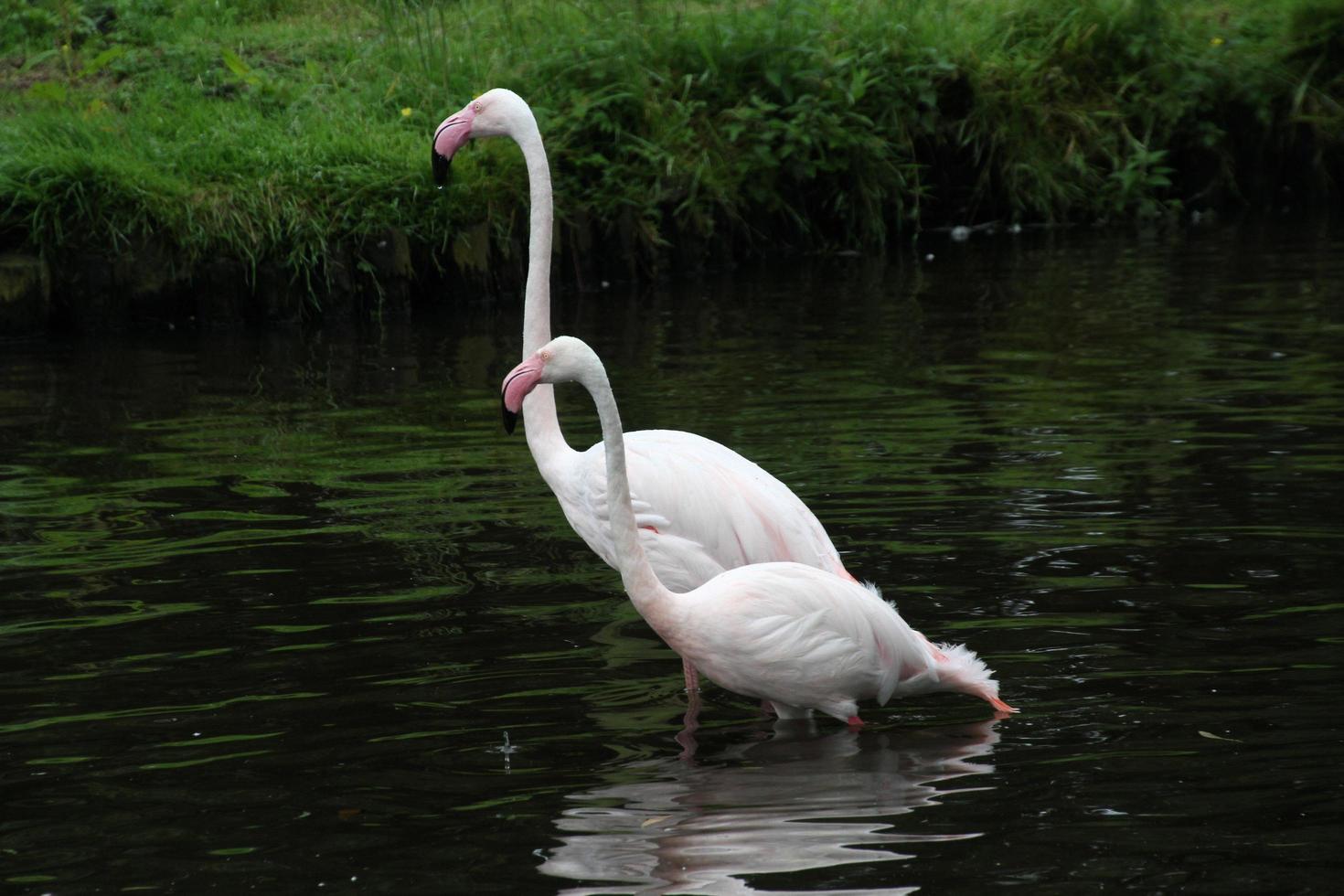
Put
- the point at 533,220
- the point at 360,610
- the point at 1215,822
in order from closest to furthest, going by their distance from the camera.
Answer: the point at 1215,822
the point at 360,610
the point at 533,220

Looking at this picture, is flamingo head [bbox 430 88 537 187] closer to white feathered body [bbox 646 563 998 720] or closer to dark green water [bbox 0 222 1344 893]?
dark green water [bbox 0 222 1344 893]

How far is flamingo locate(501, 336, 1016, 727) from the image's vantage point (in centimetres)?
412

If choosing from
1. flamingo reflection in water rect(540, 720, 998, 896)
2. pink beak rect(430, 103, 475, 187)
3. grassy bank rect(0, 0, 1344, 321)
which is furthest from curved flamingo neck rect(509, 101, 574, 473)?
grassy bank rect(0, 0, 1344, 321)

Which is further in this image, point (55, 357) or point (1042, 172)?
point (1042, 172)

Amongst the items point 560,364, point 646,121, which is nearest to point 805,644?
point 560,364

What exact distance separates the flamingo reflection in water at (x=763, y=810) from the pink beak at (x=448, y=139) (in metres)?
2.26

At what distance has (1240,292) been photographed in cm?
1019

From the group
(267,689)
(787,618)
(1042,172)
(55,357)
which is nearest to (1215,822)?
(787,618)

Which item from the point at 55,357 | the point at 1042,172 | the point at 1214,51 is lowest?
the point at 55,357

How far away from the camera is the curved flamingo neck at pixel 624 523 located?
163 inches

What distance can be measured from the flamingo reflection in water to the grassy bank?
6.89 metres

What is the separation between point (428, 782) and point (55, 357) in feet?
22.0

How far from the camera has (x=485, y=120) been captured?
567 centimetres

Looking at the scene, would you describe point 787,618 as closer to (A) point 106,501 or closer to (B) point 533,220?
(B) point 533,220
